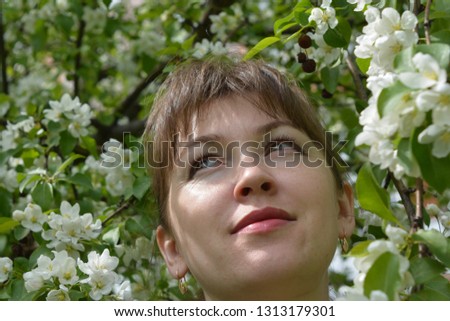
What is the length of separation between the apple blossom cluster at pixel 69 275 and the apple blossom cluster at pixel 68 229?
0.16m

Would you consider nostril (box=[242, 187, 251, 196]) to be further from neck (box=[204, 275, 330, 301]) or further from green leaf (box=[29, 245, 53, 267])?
green leaf (box=[29, 245, 53, 267])

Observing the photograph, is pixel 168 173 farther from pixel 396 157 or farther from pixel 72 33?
pixel 72 33

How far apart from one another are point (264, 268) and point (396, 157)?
0.45m

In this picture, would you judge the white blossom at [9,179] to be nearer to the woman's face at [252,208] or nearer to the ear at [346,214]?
the woman's face at [252,208]

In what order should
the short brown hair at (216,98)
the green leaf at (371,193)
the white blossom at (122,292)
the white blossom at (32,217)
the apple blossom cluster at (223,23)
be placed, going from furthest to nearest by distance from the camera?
the apple blossom cluster at (223,23) < the white blossom at (32,217) < the white blossom at (122,292) < the short brown hair at (216,98) < the green leaf at (371,193)

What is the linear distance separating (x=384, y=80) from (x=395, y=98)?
83mm

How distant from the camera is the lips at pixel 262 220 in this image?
1.65 m

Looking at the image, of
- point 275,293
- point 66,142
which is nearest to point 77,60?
point 66,142

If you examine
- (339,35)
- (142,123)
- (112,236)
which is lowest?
(142,123)

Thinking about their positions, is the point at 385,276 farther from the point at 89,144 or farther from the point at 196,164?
the point at 89,144

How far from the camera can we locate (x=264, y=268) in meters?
1.65

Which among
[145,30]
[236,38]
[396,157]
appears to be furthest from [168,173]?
[145,30]

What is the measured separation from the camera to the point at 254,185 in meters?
1.68

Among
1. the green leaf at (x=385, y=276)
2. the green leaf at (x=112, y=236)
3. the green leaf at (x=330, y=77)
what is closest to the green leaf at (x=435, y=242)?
the green leaf at (x=385, y=276)
